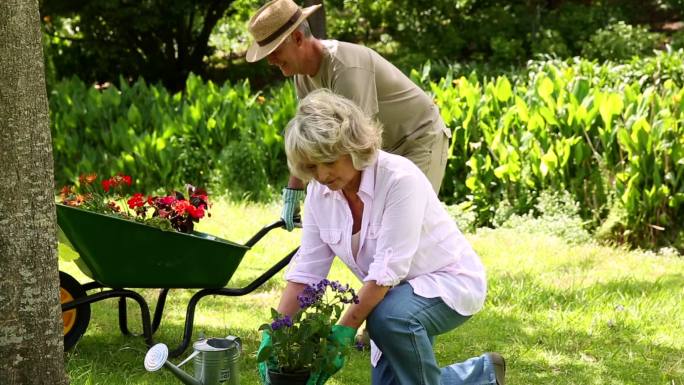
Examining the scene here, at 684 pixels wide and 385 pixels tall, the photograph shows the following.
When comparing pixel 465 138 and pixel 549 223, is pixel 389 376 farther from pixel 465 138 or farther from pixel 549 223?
pixel 465 138

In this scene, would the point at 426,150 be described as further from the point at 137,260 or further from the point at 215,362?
the point at 215,362

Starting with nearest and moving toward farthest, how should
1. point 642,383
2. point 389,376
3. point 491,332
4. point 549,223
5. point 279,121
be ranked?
point 389,376 → point 642,383 → point 491,332 → point 549,223 → point 279,121

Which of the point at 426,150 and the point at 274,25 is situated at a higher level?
the point at 274,25

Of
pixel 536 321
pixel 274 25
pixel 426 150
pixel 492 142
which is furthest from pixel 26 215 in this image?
pixel 492 142

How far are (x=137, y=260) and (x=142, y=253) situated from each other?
0.12 feet

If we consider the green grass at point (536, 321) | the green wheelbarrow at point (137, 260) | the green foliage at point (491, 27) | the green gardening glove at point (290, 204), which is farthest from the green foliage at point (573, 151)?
the green foliage at point (491, 27)

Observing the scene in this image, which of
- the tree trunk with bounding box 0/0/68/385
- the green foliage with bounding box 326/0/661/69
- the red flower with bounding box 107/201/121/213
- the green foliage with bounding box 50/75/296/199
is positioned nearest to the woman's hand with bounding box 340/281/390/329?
the tree trunk with bounding box 0/0/68/385

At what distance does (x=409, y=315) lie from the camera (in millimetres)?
2736

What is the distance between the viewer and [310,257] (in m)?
2.95

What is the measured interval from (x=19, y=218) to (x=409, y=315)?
1108 mm

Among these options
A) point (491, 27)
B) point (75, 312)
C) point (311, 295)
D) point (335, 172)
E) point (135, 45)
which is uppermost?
point (335, 172)

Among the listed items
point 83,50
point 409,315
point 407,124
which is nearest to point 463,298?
point 409,315

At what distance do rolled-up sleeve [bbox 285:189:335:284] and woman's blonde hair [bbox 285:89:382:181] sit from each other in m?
0.27

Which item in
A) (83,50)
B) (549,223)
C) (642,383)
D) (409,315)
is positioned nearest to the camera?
(409,315)
